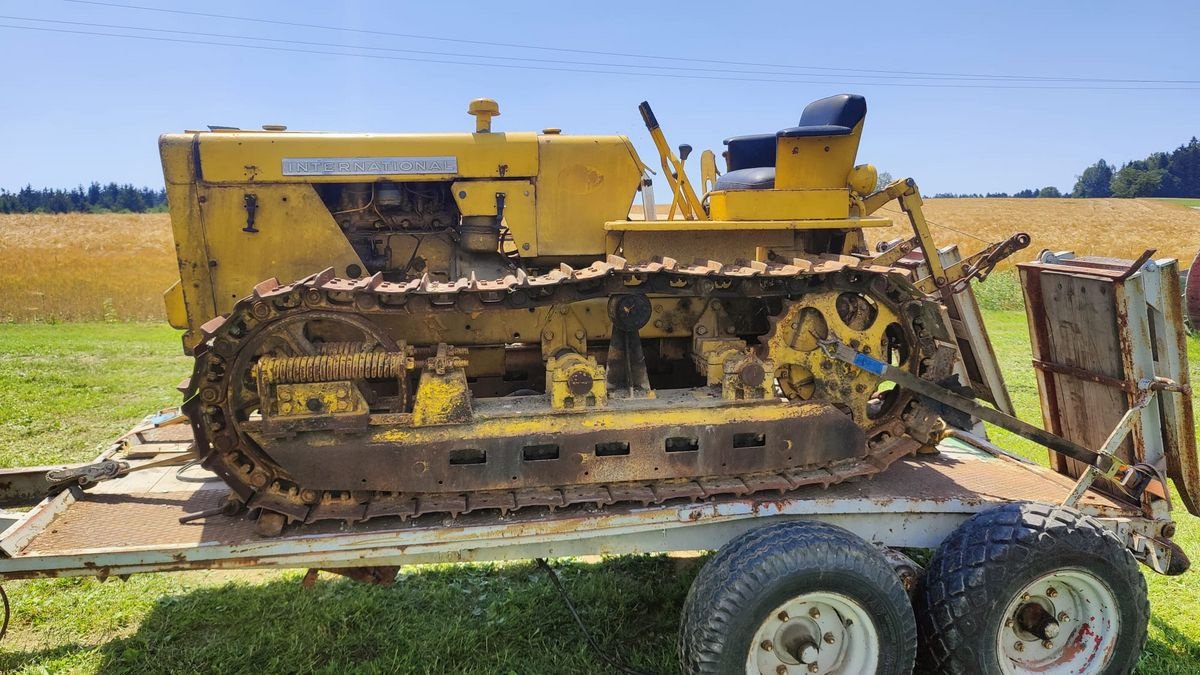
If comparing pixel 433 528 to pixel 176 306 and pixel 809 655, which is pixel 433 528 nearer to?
pixel 809 655

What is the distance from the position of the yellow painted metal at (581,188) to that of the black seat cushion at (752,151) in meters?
2.22

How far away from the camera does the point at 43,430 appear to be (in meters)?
8.01

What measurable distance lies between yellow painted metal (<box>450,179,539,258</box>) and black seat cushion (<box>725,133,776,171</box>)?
2.72 meters

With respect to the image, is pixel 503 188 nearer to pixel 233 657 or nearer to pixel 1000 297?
pixel 233 657

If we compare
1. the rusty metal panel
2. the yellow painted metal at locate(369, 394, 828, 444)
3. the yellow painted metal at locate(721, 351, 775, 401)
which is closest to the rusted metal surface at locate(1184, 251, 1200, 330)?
the rusty metal panel

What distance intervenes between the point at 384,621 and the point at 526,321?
203 cm

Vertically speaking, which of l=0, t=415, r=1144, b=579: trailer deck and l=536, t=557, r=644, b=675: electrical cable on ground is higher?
l=0, t=415, r=1144, b=579: trailer deck

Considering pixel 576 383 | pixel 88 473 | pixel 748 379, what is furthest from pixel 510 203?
pixel 88 473

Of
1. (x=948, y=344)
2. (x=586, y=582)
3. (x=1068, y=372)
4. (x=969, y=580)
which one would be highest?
(x=948, y=344)

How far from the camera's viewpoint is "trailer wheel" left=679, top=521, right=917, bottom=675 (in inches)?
129

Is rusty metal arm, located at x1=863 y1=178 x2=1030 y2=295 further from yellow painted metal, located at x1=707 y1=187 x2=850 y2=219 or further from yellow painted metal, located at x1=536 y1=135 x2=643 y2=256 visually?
yellow painted metal, located at x1=536 y1=135 x2=643 y2=256

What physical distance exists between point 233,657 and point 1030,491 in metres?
4.62

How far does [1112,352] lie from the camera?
4195mm

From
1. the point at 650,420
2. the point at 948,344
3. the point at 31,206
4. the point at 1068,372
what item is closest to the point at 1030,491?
the point at 1068,372
